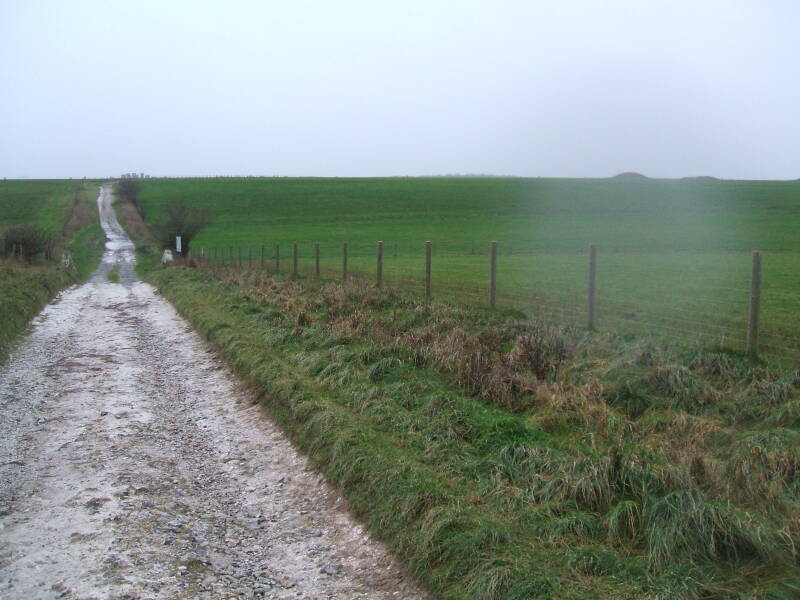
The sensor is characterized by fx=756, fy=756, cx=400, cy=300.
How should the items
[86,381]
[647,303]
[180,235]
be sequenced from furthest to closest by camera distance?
[180,235] → [647,303] → [86,381]

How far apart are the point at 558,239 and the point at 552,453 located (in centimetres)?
4300

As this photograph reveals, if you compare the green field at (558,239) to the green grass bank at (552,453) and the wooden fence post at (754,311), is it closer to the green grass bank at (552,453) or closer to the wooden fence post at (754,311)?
the wooden fence post at (754,311)

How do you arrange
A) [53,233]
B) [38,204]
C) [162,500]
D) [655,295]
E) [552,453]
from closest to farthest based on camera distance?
[552,453], [162,500], [655,295], [53,233], [38,204]

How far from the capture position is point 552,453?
219 inches

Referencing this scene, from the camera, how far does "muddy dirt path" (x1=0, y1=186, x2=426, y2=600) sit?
4438 millimetres

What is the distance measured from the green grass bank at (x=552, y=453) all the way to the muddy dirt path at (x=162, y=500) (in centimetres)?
28

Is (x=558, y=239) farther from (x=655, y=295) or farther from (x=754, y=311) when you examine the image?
(x=754, y=311)

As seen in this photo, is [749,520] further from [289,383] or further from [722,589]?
[289,383]

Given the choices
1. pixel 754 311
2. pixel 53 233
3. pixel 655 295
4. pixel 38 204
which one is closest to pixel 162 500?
pixel 754 311

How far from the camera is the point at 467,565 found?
411 centimetres

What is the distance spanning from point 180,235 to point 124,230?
26.5m

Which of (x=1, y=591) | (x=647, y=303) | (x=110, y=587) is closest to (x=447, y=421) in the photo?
(x=110, y=587)

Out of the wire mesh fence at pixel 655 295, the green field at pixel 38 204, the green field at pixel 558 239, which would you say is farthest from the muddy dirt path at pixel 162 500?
the green field at pixel 38 204

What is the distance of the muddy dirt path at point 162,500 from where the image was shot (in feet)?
14.6
